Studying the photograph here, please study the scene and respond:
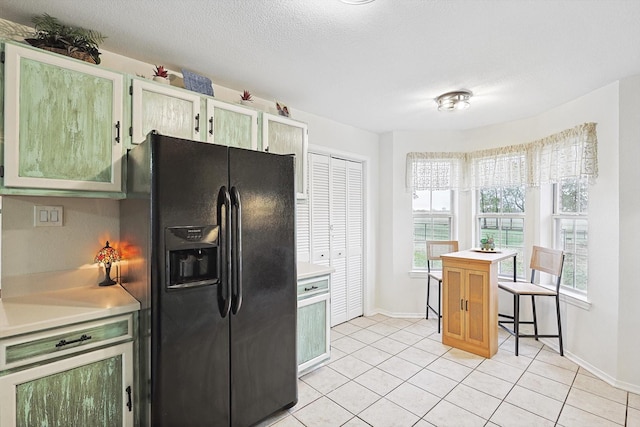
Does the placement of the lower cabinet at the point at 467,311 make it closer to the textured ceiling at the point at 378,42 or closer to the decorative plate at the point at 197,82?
the textured ceiling at the point at 378,42

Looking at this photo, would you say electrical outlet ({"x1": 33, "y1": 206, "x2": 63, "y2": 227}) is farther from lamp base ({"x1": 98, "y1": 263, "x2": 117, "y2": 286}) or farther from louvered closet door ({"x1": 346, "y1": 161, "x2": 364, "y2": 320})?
louvered closet door ({"x1": 346, "y1": 161, "x2": 364, "y2": 320})

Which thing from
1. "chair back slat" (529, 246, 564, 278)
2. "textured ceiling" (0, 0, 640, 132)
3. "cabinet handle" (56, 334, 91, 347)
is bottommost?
"cabinet handle" (56, 334, 91, 347)

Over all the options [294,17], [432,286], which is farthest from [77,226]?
[432,286]

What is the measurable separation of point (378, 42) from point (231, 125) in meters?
1.19

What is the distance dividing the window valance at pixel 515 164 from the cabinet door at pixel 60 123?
130 inches

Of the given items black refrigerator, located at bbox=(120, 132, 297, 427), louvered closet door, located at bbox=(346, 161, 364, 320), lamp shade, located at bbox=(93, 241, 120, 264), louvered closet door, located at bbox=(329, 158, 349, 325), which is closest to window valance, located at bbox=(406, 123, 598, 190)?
louvered closet door, located at bbox=(346, 161, 364, 320)

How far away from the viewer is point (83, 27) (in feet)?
5.88

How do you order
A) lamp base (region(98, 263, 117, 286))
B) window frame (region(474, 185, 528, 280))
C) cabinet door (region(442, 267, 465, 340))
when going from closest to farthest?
lamp base (region(98, 263, 117, 286)) < cabinet door (region(442, 267, 465, 340)) < window frame (region(474, 185, 528, 280))

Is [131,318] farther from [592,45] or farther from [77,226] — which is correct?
[592,45]

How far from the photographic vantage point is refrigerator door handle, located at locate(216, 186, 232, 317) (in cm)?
171

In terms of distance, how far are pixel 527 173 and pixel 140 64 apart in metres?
3.89

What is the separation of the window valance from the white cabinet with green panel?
3511 millimetres

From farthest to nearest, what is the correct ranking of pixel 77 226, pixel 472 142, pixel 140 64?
pixel 472 142, pixel 140 64, pixel 77 226

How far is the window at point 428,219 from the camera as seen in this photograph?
13.6 ft
